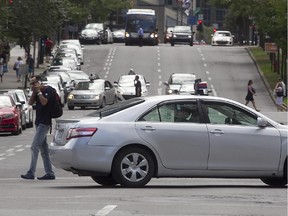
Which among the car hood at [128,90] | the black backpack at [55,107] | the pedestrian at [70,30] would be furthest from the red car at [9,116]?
the pedestrian at [70,30]

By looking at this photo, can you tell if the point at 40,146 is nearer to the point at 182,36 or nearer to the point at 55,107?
the point at 55,107

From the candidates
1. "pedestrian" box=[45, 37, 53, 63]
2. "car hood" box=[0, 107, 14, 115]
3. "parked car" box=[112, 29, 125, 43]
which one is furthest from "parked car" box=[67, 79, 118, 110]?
"parked car" box=[112, 29, 125, 43]

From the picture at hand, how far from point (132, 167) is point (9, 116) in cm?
1759

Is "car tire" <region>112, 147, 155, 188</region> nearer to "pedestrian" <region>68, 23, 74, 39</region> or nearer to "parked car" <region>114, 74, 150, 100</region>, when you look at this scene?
"parked car" <region>114, 74, 150, 100</region>

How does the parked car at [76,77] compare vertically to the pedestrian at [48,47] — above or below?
below

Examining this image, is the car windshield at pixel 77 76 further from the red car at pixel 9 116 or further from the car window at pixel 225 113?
the car window at pixel 225 113

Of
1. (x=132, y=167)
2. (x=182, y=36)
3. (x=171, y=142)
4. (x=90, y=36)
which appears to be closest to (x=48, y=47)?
(x=90, y=36)

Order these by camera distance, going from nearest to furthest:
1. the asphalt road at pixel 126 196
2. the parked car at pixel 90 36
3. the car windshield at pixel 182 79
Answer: the asphalt road at pixel 126 196 < the car windshield at pixel 182 79 < the parked car at pixel 90 36

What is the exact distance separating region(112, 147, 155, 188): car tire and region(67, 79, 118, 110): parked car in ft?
108

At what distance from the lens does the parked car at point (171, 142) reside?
15.6 m

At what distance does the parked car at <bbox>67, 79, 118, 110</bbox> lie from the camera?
4881 centimetres

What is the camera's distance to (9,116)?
32719 mm

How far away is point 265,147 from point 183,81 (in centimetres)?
3747

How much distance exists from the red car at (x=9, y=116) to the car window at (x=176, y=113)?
17134 millimetres
